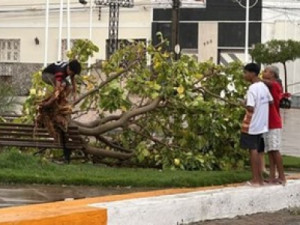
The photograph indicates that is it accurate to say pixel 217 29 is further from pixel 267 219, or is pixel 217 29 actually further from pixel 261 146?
pixel 267 219

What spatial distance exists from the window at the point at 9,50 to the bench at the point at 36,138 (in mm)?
35979

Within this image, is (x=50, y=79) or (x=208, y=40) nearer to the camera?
(x=50, y=79)

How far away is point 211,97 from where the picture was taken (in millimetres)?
13133

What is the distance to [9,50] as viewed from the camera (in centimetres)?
4869

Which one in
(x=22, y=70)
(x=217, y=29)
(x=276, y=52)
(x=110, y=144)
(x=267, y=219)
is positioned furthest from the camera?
(x=22, y=70)

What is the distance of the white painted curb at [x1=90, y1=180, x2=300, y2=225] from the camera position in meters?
7.72

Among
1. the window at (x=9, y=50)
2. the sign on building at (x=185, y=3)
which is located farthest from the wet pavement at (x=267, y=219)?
the window at (x=9, y=50)

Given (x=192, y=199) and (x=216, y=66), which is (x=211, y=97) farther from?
(x=192, y=199)

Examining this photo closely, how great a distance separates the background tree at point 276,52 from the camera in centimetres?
4000

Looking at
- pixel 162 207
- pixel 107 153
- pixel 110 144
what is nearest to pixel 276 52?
pixel 110 144

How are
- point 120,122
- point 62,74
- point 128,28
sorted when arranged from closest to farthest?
point 62,74 → point 120,122 → point 128,28

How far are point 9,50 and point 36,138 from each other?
37327 mm

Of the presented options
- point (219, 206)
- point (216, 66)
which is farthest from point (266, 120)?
point (216, 66)

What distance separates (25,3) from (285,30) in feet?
54.4
